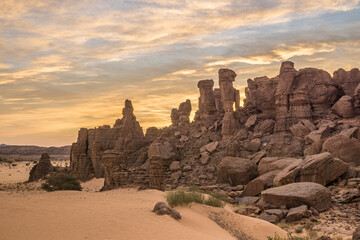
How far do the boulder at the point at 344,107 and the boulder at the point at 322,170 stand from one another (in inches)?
694

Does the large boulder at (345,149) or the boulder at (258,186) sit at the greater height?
the large boulder at (345,149)

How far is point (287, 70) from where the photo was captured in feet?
142

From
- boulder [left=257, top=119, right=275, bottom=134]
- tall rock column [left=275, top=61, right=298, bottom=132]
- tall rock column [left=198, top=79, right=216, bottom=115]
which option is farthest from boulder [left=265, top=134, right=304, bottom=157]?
tall rock column [left=198, top=79, right=216, bottom=115]

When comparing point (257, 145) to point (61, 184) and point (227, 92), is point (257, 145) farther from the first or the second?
point (61, 184)

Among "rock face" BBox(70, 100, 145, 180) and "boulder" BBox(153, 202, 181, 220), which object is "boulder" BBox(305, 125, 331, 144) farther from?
"boulder" BBox(153, 202, 181, 220)

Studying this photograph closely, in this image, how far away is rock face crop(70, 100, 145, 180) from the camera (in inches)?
1813

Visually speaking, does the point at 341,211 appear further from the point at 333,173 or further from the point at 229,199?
the point at 229,199

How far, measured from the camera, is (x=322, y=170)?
2233 centimetres

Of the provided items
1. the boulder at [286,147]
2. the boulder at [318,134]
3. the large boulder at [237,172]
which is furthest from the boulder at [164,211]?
the boulder at [318,134]

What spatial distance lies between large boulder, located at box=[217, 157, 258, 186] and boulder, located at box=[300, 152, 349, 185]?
683 cm

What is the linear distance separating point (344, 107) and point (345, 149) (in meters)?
14.2

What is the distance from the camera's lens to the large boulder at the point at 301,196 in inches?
725

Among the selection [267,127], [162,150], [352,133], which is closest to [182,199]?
[352,133]

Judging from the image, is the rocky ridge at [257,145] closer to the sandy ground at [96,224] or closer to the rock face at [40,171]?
the rock face at [40,171]
